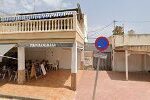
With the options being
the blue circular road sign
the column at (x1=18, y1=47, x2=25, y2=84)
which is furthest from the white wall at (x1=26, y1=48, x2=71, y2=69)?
the blue circular road sign

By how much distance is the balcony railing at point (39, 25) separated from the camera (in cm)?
1390

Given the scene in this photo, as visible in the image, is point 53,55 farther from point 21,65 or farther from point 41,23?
point 41,23

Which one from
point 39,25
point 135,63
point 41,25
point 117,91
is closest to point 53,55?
point 135,63

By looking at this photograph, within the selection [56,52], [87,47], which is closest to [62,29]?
[56,52]

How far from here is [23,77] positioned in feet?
49.9

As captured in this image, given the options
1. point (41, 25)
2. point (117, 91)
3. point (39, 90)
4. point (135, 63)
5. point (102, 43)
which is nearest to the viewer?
point (102, 43)

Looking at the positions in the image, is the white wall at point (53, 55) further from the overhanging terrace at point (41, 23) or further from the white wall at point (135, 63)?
the overhanging terrace at point (41, 23)

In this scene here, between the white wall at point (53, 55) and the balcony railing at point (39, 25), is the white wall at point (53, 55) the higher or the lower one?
the lower one

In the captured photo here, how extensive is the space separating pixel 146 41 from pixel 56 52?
10.5m

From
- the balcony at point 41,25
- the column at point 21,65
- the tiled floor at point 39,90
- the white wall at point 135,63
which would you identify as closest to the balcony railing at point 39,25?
the balcony at point 41,25

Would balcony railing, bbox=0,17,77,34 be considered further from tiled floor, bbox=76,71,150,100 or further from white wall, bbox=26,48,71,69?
white wall, bbox=26,48,71,69

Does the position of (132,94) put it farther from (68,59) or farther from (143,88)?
(68,59)

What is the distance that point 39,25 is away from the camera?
14484 mm

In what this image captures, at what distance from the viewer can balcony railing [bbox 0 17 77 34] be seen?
13.9 metres
